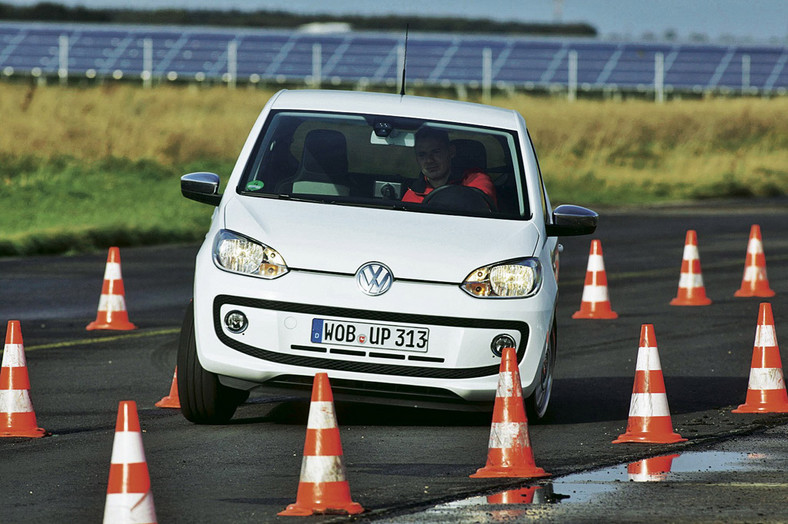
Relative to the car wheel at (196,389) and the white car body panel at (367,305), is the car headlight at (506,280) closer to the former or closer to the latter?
the white car body panel at (367,305)

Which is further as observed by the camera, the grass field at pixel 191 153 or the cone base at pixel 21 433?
the grass field at pixel 191 153

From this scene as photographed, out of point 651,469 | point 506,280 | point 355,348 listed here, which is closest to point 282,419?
point 355,348

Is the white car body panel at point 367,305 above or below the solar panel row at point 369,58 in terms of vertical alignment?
below

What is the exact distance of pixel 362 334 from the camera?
8023 mm

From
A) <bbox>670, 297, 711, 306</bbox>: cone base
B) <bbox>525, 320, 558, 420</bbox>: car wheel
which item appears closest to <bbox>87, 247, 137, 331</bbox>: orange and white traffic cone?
<bbox>670, 297, 711, 306</bbox>: cone base

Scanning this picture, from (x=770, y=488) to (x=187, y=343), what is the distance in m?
3.17

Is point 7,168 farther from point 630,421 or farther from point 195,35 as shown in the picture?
point 195,35

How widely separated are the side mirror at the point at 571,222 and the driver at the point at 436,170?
416 mm

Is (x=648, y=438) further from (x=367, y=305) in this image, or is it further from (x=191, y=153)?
(x=191, y=153)

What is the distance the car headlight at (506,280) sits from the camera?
→ 8.15 m

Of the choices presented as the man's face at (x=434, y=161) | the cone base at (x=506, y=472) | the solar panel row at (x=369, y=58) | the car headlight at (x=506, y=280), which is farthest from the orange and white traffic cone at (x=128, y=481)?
the solar panel row at (x=369, y=58)

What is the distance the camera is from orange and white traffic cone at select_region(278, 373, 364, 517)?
20.4 feet

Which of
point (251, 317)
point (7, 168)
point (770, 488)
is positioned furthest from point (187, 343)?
point (7, 168)

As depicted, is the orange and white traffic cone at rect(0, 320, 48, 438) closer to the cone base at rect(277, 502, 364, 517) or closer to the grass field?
the cone base at rect(277, 502, 364, 517)
